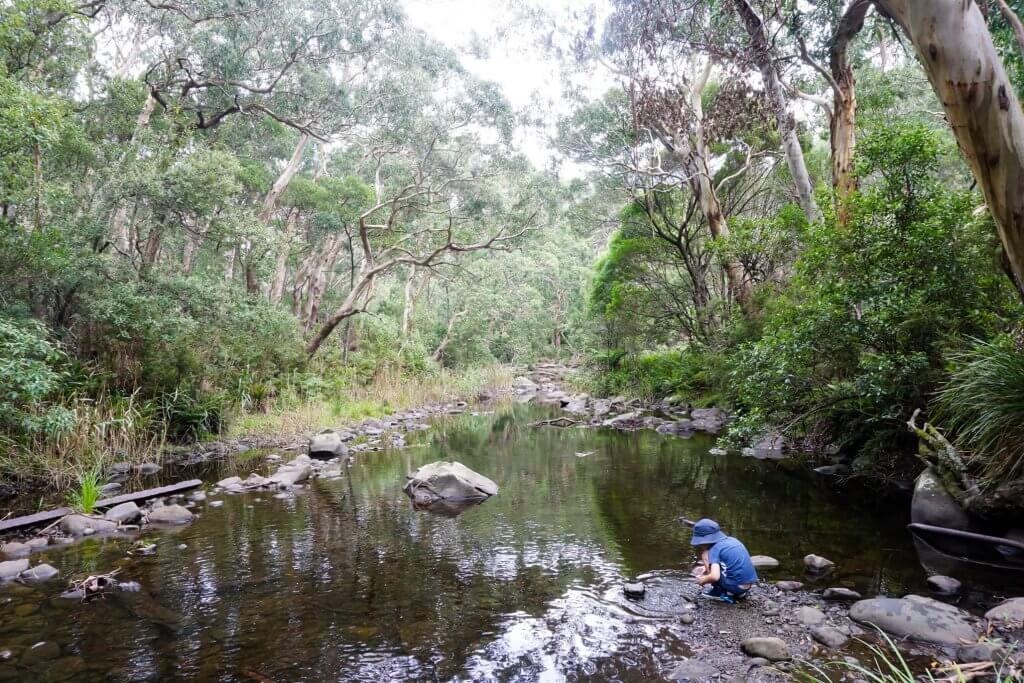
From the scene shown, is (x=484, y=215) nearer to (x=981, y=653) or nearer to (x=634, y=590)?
(x=634, y=590)

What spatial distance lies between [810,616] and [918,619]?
0.63 m

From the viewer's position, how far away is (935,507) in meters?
5.63

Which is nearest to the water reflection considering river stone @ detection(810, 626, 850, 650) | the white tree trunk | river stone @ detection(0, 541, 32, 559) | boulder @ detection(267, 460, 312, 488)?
river stone @ detection(0, 541, 32, 559)

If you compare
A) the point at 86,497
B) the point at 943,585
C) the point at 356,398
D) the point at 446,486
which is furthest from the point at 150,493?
the point at 356,398

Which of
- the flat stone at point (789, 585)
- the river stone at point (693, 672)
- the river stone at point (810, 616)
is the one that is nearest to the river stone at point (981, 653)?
the river stone at point (810, 616)

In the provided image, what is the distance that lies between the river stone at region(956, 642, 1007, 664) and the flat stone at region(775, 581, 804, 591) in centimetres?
123

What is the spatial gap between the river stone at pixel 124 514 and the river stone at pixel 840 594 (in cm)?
744

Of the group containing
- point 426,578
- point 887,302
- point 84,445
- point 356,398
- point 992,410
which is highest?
point 887,302

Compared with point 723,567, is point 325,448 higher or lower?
lower

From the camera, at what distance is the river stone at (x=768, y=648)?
364 cm

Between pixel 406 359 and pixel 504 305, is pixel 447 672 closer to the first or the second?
pixel 406 359

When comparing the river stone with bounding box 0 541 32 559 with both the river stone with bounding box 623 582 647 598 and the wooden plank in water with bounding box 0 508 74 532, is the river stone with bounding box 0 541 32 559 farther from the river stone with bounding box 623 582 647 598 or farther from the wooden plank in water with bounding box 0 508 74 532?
the river stone with bounding box 623 582 647 598

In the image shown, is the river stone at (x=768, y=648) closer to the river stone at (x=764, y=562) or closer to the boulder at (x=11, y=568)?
the river stone at (x=764, y=562)

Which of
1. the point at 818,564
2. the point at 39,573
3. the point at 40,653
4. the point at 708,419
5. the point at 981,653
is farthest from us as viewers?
the point at 708,419
